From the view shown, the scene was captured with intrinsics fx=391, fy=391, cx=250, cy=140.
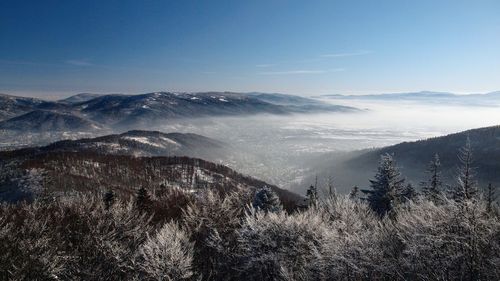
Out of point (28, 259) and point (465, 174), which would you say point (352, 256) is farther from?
point (28, 259)

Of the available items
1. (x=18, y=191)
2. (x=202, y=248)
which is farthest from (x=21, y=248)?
(x=18, y=191)

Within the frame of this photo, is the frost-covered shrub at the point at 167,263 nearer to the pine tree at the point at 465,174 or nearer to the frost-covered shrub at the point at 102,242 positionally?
the frost-covered shrub at the point at 102,242

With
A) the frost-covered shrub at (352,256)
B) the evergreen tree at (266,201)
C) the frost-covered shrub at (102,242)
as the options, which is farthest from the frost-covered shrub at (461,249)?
the evergreen tree at (266,201)

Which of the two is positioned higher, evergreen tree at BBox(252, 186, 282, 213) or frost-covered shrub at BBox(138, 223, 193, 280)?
frost-covered shrub at BBox(138, 223, 193, 280)

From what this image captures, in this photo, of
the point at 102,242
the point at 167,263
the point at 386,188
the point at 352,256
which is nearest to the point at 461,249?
the point at 352,256

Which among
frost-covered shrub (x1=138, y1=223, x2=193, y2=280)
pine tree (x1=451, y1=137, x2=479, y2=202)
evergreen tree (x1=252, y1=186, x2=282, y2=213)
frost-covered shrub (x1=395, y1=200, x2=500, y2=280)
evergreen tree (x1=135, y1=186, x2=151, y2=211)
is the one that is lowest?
evergreen tree (x1=135, y1=186, x2=151, y2=211)

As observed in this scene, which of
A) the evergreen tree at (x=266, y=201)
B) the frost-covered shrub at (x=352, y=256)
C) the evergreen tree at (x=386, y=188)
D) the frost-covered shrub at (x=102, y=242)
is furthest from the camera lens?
the evergreen tree at (x=266, y=201)

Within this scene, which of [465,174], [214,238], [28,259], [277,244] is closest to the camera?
[465,174]

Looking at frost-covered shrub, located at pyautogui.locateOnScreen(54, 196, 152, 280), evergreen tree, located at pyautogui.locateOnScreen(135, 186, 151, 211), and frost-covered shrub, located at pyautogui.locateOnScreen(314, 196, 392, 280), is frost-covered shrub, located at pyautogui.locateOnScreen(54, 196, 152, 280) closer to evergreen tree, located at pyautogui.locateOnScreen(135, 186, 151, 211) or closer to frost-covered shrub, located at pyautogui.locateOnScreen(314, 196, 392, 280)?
evergreen tree, located at pyautogui.locateOnScreen(135, 186, 151, 211)

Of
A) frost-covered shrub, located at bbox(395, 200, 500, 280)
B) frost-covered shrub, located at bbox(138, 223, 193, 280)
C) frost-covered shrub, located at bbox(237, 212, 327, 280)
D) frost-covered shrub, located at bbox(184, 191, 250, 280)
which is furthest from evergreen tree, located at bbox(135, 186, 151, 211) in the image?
frost-covered shrub, located at bbox(395, 200, 500, 280)
